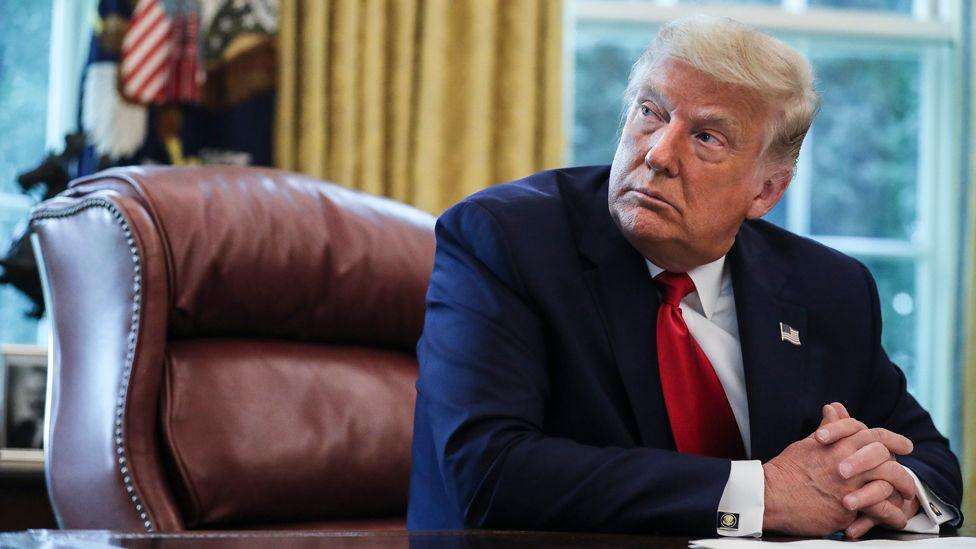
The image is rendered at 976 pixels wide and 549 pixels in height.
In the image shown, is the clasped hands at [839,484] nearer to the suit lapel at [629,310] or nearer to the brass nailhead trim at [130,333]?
the suit lapel at [629,310]

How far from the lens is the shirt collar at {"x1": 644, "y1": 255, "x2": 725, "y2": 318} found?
1.84m

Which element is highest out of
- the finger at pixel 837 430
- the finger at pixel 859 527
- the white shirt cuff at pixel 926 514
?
the finger at pixel 837 430

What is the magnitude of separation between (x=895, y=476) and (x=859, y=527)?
0.10m

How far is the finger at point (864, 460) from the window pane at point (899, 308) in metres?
2.93

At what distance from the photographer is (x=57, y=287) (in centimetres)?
197

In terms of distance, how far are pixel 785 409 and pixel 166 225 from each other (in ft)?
3.57

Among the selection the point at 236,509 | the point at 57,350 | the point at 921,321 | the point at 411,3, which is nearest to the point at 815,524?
the point at 236,509

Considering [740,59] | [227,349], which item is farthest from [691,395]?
[227,349]

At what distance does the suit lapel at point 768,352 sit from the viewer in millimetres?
1690

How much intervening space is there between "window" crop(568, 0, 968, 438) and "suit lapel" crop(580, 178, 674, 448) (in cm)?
248

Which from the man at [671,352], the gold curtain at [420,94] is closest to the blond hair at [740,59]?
the man at [671,352]

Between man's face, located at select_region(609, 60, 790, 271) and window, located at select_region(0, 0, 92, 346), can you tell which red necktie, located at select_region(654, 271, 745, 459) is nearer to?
man's face, located at select_region(609, 60, 790, 271)

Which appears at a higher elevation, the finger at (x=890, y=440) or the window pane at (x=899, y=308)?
the finger at (x=890, y=440)

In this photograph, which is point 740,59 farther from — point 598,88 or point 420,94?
point 598,88
